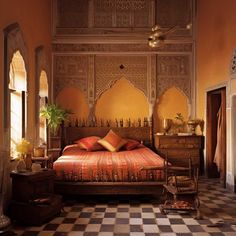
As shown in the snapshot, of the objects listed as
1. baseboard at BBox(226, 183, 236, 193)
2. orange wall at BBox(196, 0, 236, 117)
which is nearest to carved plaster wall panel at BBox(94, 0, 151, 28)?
orange wall at BBox(196, 0, 236, 117)

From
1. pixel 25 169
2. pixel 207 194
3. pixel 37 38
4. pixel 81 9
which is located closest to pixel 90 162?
pixel 25 169

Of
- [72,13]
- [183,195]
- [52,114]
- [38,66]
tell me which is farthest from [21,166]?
[72,13]

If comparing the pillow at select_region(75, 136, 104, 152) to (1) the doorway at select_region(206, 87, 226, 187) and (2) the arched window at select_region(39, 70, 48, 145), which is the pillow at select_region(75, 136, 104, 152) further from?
(1) the doorway at select_region(206, 87, 226, 187)

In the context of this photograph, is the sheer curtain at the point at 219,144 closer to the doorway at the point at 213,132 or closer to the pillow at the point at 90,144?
the doorway at the point at 213,132

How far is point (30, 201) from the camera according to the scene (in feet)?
14.3

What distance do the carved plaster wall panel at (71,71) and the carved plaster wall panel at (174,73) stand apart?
2026mm

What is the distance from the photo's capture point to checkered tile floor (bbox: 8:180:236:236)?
4046 mm

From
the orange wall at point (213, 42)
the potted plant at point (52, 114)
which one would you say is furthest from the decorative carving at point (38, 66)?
the orange wall at point (213, 42)

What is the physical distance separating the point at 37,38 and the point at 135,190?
3.90m

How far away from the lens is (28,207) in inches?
169

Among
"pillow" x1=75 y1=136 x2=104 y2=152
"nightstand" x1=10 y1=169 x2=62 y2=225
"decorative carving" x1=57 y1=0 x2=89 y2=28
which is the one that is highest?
"decorative carving" x1=57 y1=0 x2=89 y2=28

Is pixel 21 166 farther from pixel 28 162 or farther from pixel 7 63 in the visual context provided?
pixel 7 63

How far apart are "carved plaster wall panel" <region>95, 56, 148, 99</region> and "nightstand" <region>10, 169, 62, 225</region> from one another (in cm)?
436

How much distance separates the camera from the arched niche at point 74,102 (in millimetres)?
8430
